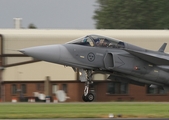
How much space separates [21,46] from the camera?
4350 cm

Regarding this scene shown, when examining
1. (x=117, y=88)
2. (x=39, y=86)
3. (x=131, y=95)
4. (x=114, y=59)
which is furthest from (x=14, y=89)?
(x=114, y=59)

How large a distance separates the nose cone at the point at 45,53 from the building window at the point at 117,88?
25.2 metres

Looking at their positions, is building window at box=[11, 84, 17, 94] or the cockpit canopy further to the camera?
building window at box=[11, 84, 17, 94]

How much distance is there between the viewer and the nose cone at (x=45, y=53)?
19.3 m

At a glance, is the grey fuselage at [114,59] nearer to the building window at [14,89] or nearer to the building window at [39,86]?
the building window at [39,86]

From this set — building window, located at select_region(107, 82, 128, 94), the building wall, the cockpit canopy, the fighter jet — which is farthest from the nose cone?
building window, located at select_region(107, 82, 128, 94)

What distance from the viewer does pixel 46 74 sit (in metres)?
43.0

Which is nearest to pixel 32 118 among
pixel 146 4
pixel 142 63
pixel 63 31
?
pixel 142 63

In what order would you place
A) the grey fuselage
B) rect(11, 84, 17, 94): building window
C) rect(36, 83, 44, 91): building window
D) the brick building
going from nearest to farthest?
the grey fuselage < the brick building < rect(11, 84, 17, 94): building window < rect(36, 83, 44, 91): building window

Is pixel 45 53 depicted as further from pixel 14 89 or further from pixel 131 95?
pixel 131 95

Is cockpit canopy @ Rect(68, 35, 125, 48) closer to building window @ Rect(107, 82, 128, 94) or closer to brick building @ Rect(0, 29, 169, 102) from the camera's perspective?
brick building @ Rect(0, 29, 169, 102)

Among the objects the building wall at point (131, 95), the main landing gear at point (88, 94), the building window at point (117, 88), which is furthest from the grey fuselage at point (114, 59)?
the building window at point (117, 88)

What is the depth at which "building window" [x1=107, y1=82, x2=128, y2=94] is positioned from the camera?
147ft

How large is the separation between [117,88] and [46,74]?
665 cm
